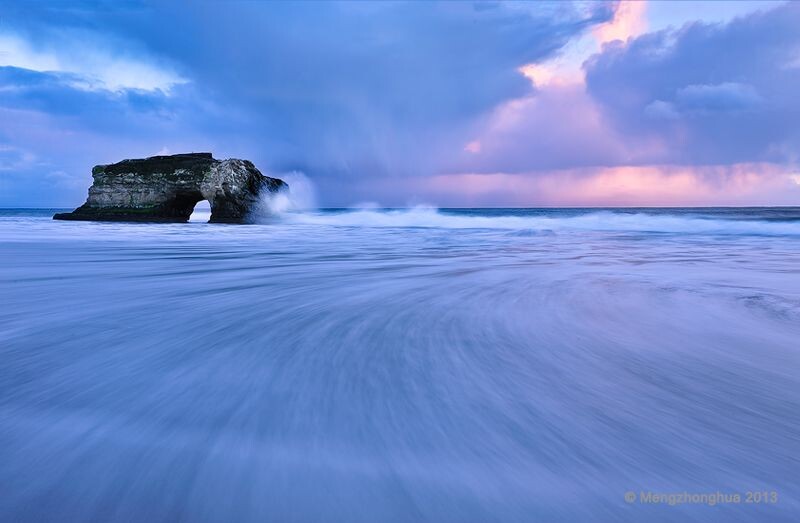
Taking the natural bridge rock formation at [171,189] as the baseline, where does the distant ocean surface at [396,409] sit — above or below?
below

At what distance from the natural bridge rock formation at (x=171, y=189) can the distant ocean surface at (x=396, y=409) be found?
19.8 m

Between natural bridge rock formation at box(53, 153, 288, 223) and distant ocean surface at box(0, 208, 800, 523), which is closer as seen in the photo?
distant ocean surface at box(0, 208, 800, 523)

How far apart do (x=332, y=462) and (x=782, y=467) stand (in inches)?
45.0

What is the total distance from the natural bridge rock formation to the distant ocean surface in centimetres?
1978

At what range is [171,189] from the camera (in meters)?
22.7

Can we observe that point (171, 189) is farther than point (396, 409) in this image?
Yes

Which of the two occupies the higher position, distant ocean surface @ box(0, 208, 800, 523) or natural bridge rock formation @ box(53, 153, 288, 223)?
natural bridge rock formation @ box(53, 153, 288, 223)

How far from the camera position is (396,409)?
1.38 m

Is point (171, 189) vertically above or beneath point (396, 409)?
above

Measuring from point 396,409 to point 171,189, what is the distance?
82.2 feet

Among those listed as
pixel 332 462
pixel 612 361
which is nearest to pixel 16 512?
pixel 332 462

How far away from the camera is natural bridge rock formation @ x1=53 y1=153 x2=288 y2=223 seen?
2158cm

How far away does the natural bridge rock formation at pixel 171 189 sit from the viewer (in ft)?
70.8

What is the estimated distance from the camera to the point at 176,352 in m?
1.96
